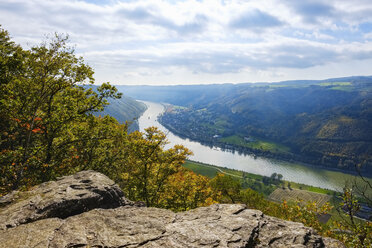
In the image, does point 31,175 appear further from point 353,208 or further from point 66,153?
point 353,208

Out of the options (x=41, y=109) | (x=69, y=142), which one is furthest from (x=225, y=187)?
(x=41, y=109)

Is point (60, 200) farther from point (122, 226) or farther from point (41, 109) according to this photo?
point (41, 109)

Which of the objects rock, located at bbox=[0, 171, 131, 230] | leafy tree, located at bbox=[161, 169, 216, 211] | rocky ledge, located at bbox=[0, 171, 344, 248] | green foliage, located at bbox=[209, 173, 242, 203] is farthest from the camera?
green foliage, located at bbox=[209, 173, 242, 203]

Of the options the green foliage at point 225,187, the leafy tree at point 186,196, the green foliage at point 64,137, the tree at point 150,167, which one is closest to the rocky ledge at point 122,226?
the green foliage at point 64,137

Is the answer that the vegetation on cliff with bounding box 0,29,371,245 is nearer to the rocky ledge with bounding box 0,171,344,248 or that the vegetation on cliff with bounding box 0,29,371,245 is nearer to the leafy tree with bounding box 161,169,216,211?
the leafy tree with bounding box 161,169,216,211

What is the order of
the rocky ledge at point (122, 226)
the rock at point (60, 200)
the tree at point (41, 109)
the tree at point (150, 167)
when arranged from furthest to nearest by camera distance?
the tree at point (150, 167) → the tree at point (41, 109) → the rock at point (60, 200) → the rocky ledge at point (122, 226)

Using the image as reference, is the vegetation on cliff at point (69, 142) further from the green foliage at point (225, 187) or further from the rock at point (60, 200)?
the green foliage at point (225, 187)

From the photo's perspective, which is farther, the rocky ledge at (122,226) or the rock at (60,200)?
the rock at (60,200)

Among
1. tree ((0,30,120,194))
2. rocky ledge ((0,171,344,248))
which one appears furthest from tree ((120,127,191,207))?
rocky ledge ((0,171,344,248))

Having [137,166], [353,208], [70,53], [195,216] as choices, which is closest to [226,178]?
[137,166]
